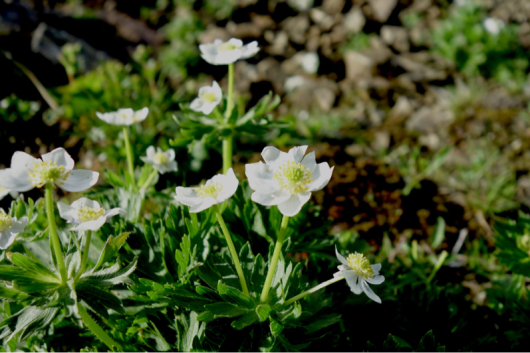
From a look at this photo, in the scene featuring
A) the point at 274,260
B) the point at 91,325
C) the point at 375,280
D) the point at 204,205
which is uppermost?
the point at 204,205

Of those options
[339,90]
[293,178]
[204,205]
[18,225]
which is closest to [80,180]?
[18,225]

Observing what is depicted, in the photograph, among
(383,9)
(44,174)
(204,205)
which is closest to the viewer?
(44,174)

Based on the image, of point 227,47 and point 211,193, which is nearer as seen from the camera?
point 211,193

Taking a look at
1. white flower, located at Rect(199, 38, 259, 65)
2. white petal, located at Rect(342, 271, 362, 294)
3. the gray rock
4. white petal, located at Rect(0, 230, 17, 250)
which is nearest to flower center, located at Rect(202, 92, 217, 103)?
white flower, located at Rect(199, 38, 259, 65)

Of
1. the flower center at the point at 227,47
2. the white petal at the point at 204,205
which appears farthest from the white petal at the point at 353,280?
the flower center at the point at 227,47

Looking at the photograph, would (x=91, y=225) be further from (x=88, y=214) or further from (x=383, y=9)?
(x=383, y=9)

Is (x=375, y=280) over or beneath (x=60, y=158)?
beneath

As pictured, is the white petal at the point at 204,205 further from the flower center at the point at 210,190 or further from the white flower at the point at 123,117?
the white flower at the point at 123,117

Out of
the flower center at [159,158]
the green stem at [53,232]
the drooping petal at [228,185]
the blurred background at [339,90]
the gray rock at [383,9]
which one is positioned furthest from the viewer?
the gray rock at [383,9]
